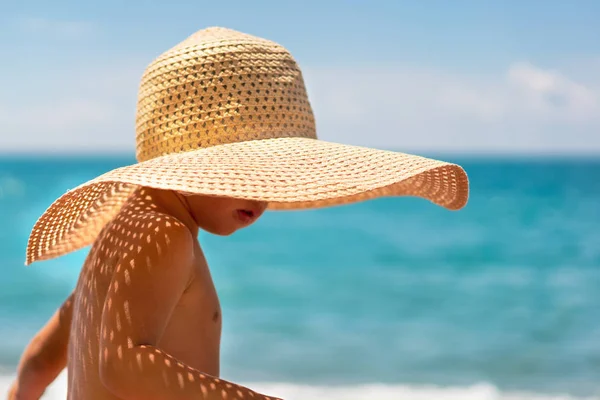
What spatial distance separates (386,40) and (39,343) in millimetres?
17690

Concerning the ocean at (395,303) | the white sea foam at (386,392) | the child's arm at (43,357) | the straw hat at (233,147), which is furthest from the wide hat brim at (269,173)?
the white sea foam at (386,392)

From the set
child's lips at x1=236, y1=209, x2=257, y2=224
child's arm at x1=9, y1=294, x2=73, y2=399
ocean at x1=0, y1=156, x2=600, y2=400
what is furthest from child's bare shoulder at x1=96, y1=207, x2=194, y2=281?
ocean at x1=0, y1=156, x2=600, y2=400

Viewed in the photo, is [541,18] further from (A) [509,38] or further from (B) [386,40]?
(B) [386,40]

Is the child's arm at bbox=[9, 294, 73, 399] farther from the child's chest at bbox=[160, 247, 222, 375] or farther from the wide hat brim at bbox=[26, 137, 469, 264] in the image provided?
the child's chest at bbox=[160, 247, 222, 375]

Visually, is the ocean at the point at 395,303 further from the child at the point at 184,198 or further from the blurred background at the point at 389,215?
the child at the point at 184,198

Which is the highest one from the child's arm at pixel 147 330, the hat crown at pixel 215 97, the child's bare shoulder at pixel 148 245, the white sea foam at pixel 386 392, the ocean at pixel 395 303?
the ocean at pixel 395 303

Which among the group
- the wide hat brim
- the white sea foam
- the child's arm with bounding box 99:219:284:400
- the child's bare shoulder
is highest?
the white sea foam

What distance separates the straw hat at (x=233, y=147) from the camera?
874mm

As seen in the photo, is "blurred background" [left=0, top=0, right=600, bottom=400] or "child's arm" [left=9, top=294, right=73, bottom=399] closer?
"child's arm" [left=9, top=294, right=73, bottom=399]

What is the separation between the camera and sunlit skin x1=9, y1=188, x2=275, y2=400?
2.69 feet

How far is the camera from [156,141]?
41.1 inches

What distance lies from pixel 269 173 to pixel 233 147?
0.11 metres

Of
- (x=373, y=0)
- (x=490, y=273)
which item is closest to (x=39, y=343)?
(x=490, y=273)

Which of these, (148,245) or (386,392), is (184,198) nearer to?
(148,245)
